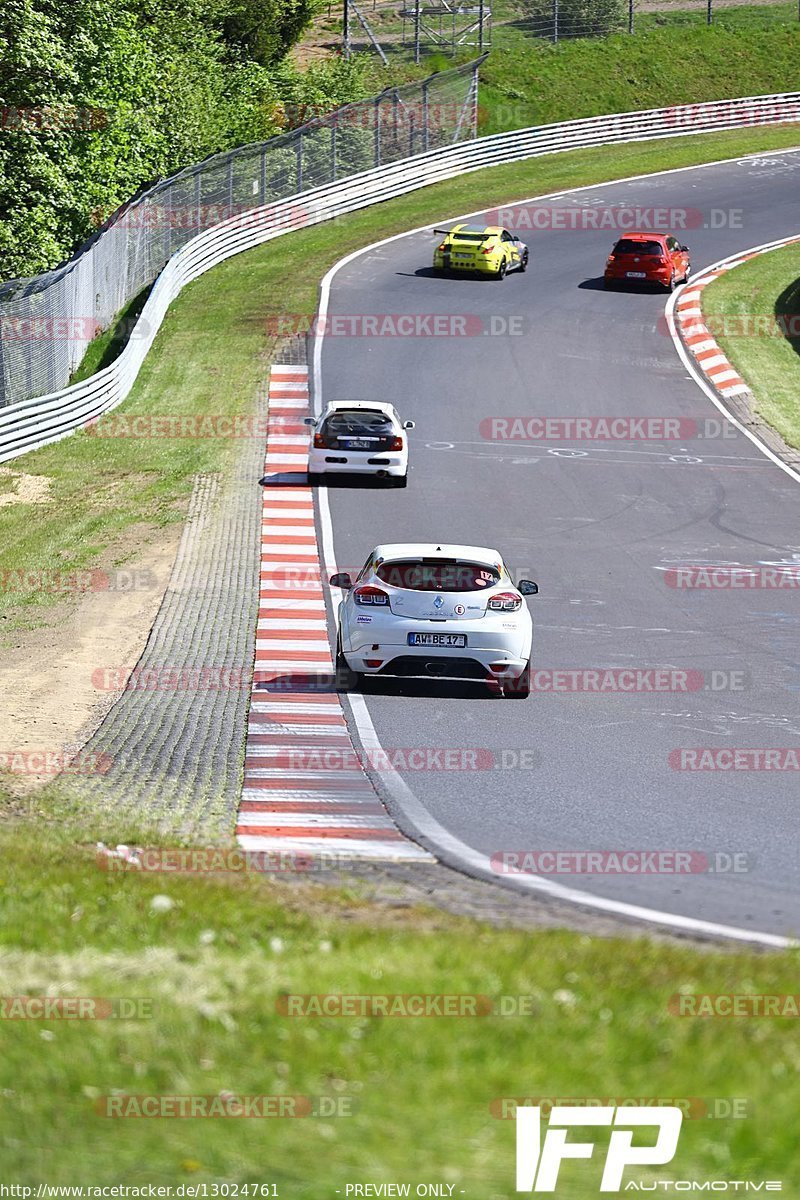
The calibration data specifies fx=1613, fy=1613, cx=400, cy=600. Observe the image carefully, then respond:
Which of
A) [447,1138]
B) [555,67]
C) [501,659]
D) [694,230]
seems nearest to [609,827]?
[501,659]

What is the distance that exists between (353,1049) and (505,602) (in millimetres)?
9773

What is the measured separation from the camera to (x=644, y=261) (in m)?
42.7

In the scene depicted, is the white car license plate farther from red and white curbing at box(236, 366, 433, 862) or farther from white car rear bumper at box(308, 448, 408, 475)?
white car rear bumper at box(308, 448, 408, 475)

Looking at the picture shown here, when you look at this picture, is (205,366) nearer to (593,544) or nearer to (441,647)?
(593,544)

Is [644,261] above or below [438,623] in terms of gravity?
above

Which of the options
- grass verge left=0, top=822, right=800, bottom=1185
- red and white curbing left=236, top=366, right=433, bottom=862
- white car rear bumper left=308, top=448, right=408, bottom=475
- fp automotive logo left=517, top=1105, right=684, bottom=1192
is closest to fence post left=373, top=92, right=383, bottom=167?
white car rear bumper left=308, top=448, right=408, bottom=475

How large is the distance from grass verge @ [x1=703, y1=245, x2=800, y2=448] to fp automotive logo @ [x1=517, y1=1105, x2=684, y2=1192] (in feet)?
87.3

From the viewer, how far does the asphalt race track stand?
11.3 m

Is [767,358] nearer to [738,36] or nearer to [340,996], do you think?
[340,996]

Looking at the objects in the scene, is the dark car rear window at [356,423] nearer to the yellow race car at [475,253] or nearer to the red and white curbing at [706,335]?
the red and white curbing at [706,335]

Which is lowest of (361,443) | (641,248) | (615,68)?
(361,443)

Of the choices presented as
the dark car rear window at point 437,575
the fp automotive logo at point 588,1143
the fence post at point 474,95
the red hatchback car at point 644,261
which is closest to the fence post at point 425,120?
the fence post at point 474,95

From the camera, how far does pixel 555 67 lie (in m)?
65.7

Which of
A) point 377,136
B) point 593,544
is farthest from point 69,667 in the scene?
point 377,136
